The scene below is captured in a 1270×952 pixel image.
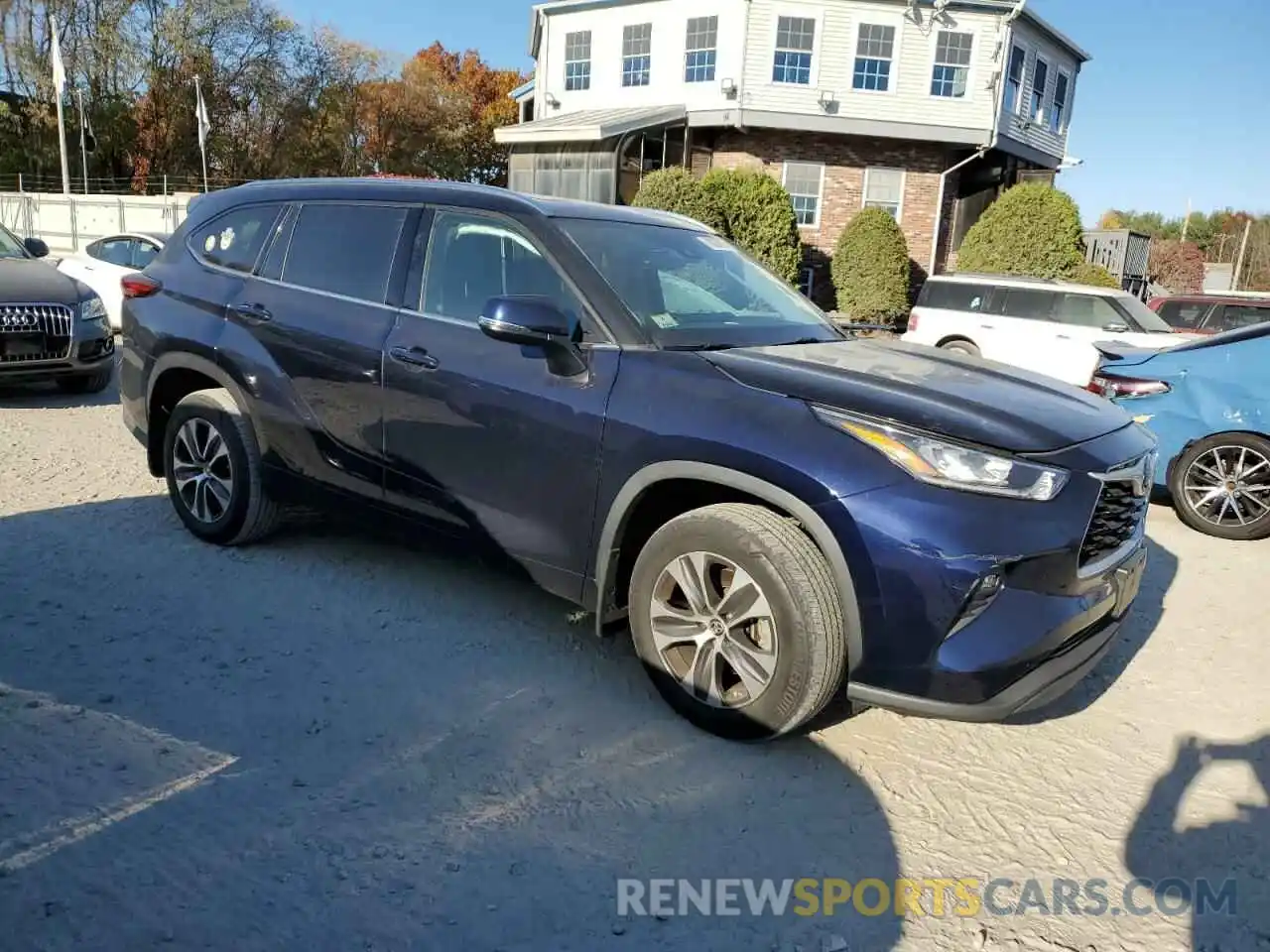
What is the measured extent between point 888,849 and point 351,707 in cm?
186

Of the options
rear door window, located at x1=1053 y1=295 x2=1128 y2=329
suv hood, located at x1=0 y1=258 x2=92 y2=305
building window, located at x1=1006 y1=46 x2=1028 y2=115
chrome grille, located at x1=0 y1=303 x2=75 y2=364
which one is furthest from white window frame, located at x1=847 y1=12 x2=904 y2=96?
chrome grille, located at x1=0 y1=303 x2=75 y2=364

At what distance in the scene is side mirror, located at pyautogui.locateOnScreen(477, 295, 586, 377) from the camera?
323 cm

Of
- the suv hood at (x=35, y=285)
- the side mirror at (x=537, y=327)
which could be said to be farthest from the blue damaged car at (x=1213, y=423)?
the suv hood at (x=35, y=285)

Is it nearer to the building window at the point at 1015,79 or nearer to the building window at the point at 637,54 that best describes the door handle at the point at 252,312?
the building window at the point at 637,54

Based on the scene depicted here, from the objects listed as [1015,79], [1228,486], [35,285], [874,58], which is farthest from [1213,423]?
[1015,79]

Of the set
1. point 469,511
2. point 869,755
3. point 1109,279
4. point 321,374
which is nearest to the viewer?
point 869,755

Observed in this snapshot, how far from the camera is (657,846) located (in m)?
2.61

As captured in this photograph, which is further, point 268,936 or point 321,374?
point 321,374

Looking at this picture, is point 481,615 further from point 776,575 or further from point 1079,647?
point 1079,647

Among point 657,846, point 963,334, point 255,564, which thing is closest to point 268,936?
point 657,846

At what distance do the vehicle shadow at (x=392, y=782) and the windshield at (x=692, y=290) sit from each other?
122 centimetres

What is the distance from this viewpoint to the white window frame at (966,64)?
899 inches

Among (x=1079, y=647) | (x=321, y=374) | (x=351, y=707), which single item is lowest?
(x=351, y=707)

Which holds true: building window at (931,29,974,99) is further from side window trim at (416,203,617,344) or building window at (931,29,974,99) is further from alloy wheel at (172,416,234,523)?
alloy wheel at (172,416,234,523)
